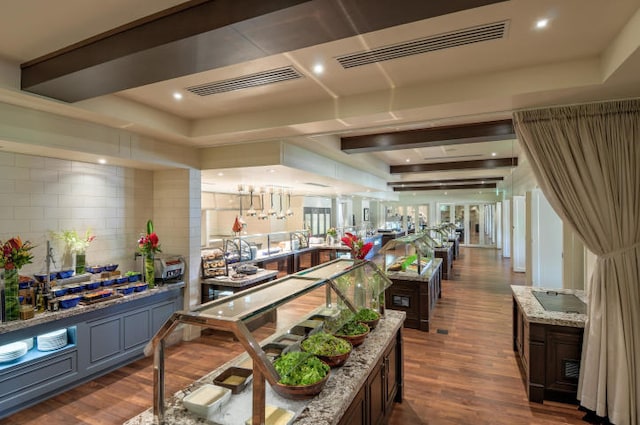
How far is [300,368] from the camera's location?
1.84 m

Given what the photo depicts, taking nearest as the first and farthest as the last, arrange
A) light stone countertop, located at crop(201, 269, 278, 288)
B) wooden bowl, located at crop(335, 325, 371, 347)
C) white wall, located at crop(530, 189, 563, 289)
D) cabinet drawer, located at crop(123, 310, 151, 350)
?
wooden bowl, located at crop(335, 325, 371, 347)
cabinet drawer, located at crop(123, 310, 151, 350)
light stone countertop, located at crop(201, 269, 278, 288)
white wall, located at crop(530, 189, 563, 289)

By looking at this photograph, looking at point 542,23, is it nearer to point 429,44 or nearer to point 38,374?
point 429,44

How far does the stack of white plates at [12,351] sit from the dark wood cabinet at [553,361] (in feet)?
15.8

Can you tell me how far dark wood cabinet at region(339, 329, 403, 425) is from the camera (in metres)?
1.92

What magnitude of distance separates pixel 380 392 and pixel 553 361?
1.79 meters

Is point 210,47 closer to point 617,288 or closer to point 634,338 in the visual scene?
point 617,288

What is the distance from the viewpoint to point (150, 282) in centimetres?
424

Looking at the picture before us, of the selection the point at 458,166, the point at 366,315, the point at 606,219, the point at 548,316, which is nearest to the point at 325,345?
the point at 366,315

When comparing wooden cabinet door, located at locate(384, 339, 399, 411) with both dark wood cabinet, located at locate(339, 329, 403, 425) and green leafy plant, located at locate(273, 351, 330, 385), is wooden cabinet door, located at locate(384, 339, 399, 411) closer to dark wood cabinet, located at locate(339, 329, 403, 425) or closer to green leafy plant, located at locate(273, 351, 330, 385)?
dark wood cabinet, located at locate(339, 329, 403, 425)

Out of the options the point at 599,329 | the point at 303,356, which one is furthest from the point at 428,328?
the point at 303,356

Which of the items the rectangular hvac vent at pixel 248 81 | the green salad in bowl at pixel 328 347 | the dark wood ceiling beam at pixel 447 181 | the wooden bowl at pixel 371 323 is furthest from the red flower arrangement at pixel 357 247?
the dark wood ceiling beam at pixel 447 181

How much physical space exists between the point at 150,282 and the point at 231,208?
5.08m

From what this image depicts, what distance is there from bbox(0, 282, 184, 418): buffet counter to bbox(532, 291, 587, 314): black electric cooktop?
4.52 meters

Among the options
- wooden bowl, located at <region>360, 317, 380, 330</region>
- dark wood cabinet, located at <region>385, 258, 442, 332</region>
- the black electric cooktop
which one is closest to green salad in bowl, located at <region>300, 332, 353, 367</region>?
wooden bowl, located at <region>360, 317, 380, 330</region>
